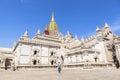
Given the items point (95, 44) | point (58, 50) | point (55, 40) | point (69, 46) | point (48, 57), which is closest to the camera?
point (95, 44)

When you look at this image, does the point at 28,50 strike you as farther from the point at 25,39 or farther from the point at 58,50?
the point at 58,50

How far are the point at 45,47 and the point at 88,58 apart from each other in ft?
50.1

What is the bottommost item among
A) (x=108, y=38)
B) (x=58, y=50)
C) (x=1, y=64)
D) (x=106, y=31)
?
(x=1, y=64)

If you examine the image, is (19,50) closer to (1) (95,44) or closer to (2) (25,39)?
(2) (25,39)

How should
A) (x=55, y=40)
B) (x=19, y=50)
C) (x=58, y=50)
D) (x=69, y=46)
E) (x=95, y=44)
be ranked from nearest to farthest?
(x=19, y=50)
(x=95, y=44)
(x=58, y=50)
(x=69, y=46)
(x=55, y=40)

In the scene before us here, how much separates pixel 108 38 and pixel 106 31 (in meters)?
3.15

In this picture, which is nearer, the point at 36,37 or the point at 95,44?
the point at 95,44

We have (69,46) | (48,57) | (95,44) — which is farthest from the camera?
(69,46)

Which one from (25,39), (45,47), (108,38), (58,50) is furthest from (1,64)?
(108,38)

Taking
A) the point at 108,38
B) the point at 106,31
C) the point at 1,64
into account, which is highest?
the point at 106,31

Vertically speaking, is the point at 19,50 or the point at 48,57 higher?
the point at 19,50

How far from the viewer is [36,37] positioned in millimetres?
44406

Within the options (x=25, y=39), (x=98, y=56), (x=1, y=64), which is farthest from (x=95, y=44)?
(x=1, y=64)

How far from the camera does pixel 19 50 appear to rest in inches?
1262
